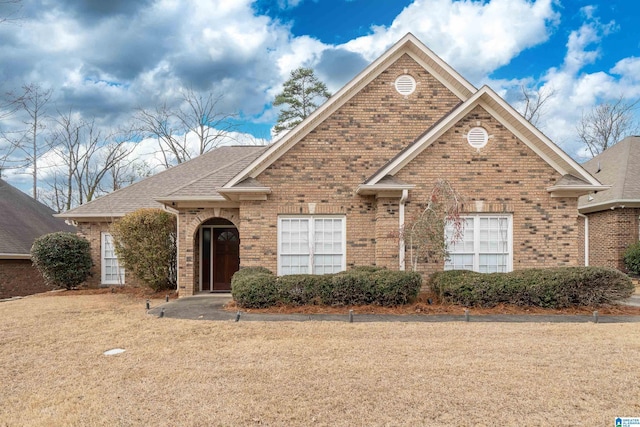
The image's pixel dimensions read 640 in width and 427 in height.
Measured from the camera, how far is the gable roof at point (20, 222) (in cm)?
1814

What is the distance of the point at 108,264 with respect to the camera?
1553 cm

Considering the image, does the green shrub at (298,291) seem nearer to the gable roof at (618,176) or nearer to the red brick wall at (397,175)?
the red brick wall at (397,175)

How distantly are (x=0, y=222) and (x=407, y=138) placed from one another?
798 inches

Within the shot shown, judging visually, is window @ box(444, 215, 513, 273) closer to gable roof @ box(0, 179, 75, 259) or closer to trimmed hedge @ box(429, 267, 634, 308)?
trimmed hedge @ box(429, 267, 634, 308)

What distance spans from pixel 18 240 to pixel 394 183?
18.8 m

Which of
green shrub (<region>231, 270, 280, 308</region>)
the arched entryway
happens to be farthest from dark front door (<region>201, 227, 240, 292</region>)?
green shrub (<region>231, 270, 280, 308</region>)

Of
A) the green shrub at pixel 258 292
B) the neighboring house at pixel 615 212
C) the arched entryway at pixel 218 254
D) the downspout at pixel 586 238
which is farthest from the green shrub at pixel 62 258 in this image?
the downspout at pixel 586 238

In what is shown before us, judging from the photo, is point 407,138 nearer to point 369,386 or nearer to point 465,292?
point 465,292

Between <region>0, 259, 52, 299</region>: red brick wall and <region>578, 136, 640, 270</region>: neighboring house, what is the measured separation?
26310mm

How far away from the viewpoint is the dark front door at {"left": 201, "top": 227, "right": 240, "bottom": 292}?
1425 centimetres

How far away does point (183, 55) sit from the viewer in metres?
25.7

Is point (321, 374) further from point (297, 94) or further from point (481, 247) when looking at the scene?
point (297, 94)

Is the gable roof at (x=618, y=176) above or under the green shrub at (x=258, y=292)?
above

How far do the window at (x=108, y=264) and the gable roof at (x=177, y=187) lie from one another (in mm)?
1097
